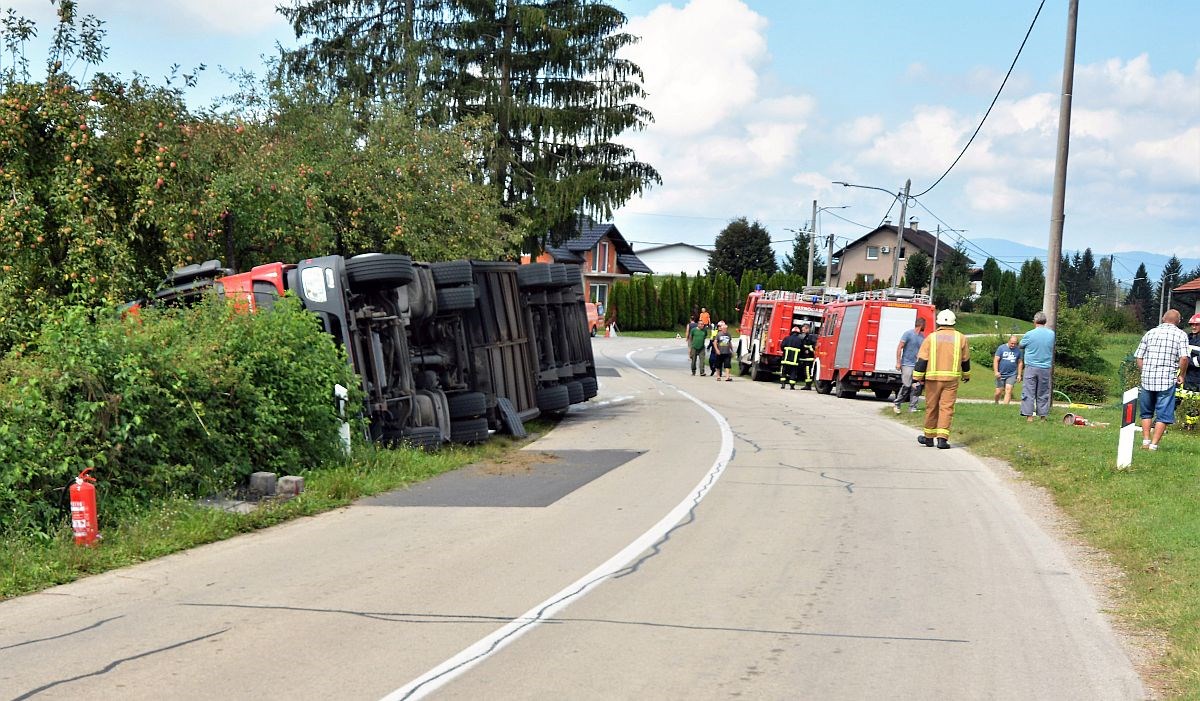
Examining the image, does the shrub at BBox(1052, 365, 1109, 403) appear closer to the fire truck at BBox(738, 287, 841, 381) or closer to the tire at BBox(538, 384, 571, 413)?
the fire truck at BBox(738, 287, 841, 381)

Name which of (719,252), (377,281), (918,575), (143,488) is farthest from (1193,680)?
(719,252)

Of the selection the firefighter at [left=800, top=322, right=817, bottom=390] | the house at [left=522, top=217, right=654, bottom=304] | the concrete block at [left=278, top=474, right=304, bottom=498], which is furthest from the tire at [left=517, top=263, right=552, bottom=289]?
the house at [left=522, top=217, right=654, bottom=304]

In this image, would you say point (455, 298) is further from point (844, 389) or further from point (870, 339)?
point (844, 389)

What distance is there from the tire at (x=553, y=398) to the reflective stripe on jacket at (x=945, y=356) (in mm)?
5531

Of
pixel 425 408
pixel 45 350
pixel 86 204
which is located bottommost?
pixel 425 408

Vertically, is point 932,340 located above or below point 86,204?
below

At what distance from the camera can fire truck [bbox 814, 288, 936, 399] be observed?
2677cm

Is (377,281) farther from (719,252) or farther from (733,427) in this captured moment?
(719,252)

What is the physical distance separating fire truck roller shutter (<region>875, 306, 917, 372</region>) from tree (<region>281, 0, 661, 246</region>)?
9868 millimetres

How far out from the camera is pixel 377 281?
13523 millimetres

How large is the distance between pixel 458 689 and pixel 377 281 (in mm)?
8698

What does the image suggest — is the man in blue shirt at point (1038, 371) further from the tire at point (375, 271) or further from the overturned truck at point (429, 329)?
the tire at point (375, 271)

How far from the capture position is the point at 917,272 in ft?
296

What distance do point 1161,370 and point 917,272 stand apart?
257 ft
